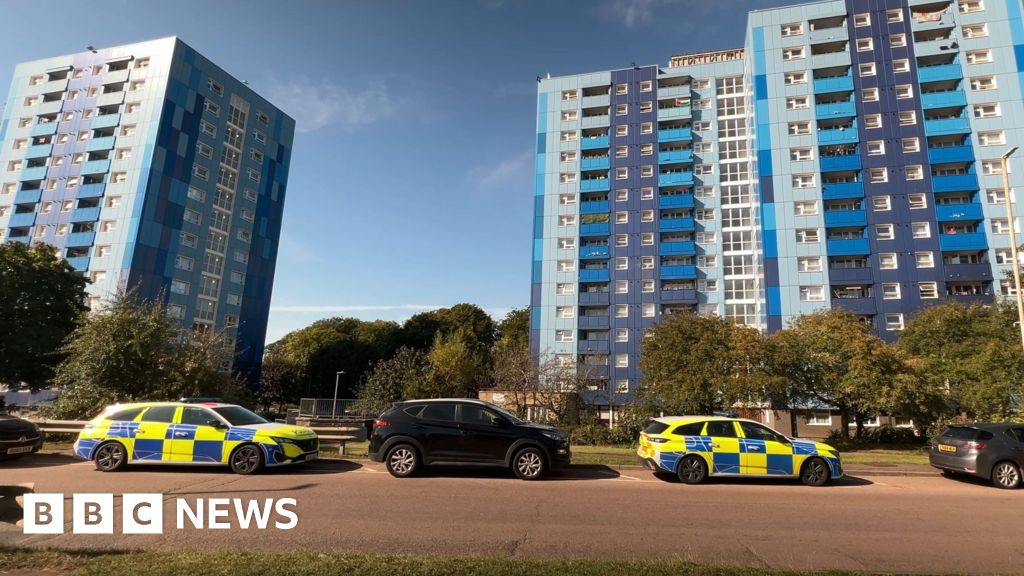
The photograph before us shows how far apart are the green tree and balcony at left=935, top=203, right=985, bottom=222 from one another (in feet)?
231

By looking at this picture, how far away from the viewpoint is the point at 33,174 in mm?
58656

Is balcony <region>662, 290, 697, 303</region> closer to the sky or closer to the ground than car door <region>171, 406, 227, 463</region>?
closer to the sky

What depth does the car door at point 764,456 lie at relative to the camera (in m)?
11.9

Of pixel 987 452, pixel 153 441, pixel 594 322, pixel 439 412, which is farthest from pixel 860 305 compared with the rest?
pixel 153 441

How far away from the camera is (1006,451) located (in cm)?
1243

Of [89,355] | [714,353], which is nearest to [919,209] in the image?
[714,353]

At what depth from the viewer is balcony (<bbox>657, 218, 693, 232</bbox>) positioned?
56562 millimetres

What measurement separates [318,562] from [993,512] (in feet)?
38.4

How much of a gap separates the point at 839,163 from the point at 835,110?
585 centimetres

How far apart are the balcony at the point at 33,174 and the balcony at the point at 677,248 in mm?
69873

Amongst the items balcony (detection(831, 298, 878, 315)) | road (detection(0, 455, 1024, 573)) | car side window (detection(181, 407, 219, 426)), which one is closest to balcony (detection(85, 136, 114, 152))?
road (detection(0, 455, 1024, 573))

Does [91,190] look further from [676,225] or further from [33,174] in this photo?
[676,225]

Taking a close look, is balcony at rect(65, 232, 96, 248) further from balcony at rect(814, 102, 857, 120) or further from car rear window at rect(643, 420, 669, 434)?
balcony at rect(814, 102, 857, 120)

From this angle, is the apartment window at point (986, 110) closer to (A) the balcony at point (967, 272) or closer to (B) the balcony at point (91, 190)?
(A) the balcony at point (967, 272)
